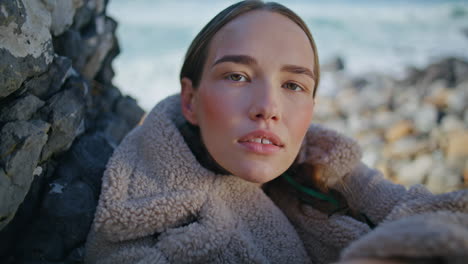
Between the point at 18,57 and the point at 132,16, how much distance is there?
14402 mm

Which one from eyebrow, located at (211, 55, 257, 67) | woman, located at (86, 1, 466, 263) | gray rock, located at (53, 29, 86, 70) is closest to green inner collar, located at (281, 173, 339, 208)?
woman, located at (86, 1, 466, 263)

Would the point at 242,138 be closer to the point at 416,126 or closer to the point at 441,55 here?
the point at 416,126

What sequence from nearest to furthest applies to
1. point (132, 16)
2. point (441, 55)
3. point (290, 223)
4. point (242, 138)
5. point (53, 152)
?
point (242, 138) → point (53, 152) → point (290, 223) → point (441, 55) → point (132, 16)

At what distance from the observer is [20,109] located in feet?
4.86

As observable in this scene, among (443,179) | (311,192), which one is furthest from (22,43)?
(443,179)

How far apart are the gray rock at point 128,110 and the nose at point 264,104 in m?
1.26

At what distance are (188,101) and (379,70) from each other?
361 inches

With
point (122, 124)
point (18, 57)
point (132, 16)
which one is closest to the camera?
point (18, 57)

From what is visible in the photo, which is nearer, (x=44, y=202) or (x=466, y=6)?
(x=44, y=202)

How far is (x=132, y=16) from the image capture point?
48.8 ft

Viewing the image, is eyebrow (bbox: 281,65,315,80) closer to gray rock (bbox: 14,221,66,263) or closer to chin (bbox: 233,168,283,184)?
chin (bbox: 233,168,283,184)

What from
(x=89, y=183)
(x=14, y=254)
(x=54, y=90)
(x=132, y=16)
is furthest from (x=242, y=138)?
(x=132, y=16)

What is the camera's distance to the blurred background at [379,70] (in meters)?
5.26

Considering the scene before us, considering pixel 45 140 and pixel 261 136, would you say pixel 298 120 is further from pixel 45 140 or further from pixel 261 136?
pixel 45 140
